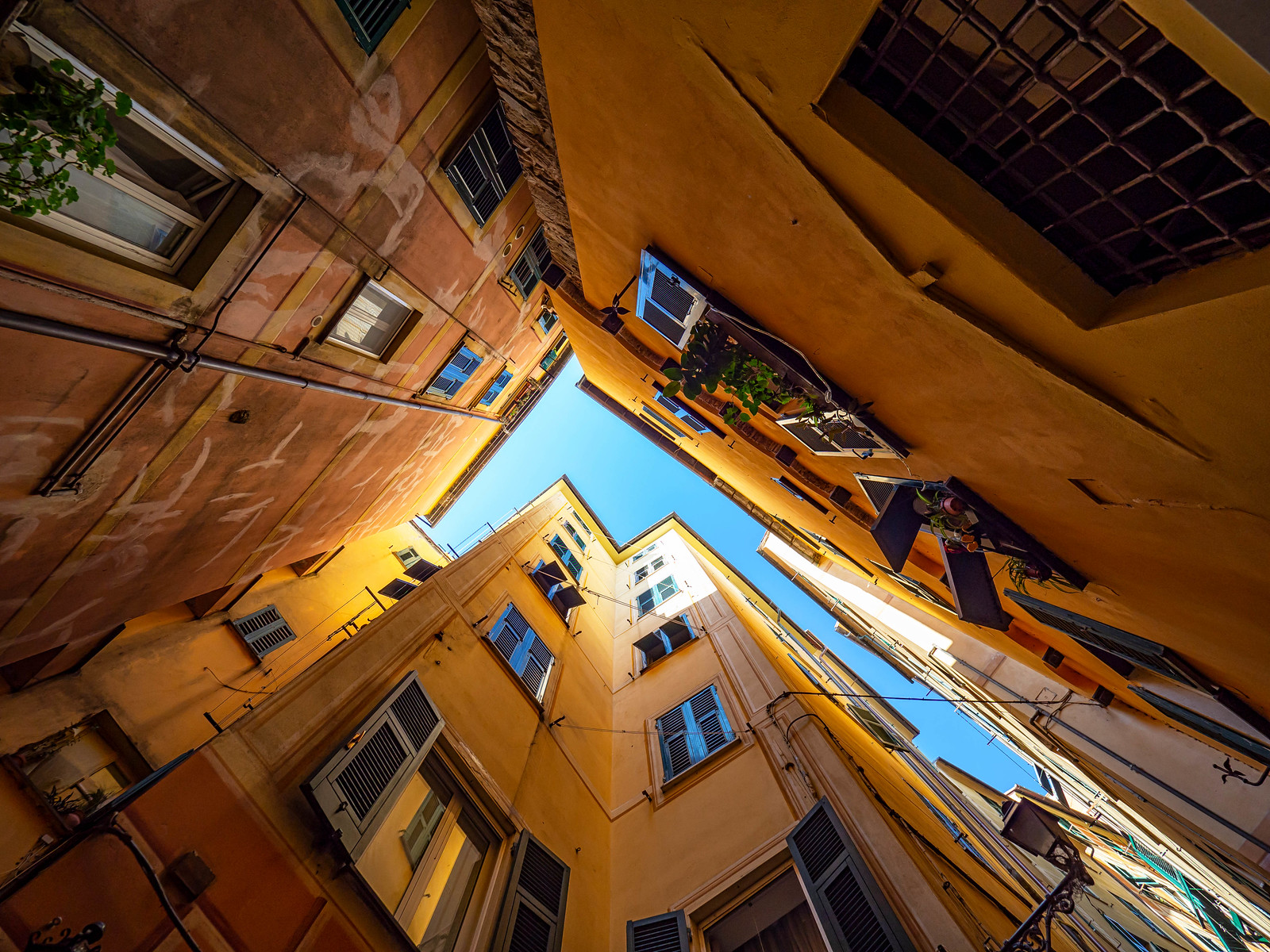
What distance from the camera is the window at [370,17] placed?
13.6ft

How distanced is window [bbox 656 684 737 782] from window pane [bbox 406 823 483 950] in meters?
3.23

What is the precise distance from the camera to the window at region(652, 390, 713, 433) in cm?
→ 927

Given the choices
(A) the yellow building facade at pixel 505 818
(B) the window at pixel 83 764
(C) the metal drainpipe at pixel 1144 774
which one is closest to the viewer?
(A) the yellow building facade at pixel 505 818

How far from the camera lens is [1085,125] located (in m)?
2.46

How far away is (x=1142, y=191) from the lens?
2467 millimetres

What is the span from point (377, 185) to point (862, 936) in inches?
322

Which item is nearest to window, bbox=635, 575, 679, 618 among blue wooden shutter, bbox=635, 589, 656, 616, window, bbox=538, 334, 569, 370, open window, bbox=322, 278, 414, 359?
blue wooden shutter, bbox=635, 589, 656, 616

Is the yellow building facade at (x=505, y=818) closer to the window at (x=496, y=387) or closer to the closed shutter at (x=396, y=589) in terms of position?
the closed shutter at (x=396, y=589)

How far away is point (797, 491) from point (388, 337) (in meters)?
7.13

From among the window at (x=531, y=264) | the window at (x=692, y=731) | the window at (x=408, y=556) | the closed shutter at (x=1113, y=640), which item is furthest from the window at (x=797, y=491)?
the window at (x=408, y=556)

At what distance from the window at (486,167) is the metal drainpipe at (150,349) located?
3.00m

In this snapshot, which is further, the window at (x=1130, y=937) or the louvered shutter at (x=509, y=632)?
the louvered shutter at (x=509, y=632)

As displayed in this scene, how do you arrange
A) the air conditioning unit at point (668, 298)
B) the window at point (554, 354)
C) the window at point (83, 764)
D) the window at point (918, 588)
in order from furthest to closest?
the window at point (554, 354)
the window at point (918, 588)
the window at point (83, 764)
the air conditioning unit at point (668, 298)

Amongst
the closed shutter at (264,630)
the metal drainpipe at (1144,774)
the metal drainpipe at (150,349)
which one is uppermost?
the metal drainpipe at (1144,774)
